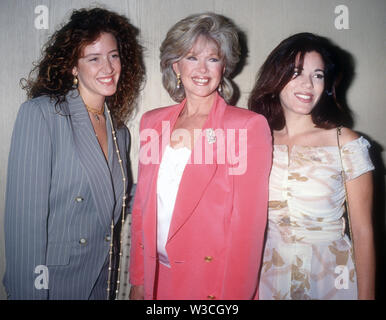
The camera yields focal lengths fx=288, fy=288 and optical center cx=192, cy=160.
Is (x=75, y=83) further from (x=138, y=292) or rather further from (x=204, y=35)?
(x=138, y=292)

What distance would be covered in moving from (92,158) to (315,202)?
1228mm

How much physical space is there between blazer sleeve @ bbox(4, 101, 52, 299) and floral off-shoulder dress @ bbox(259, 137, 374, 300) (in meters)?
1.19

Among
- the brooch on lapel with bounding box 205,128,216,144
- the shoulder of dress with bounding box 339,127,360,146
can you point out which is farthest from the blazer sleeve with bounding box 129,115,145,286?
the shoulder of dress with bounding box 339,127,360,146

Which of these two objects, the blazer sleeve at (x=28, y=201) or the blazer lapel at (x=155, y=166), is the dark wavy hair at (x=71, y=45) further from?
the blazer lapel at (x=155, y=166)

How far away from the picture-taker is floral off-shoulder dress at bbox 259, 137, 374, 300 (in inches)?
60.4

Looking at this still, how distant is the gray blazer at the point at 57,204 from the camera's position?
1.42 metres

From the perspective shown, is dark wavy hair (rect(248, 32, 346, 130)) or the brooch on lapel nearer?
the brooch on lapel

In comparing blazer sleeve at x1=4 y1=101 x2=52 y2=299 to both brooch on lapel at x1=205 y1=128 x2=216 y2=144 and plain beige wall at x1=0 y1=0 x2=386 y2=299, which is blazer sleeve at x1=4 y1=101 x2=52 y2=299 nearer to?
brooch on lapel at x1=205 y1=128 x2=216 y2=144

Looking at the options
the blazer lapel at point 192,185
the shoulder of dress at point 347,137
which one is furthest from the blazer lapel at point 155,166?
the shoulder of dress at point 347,137
